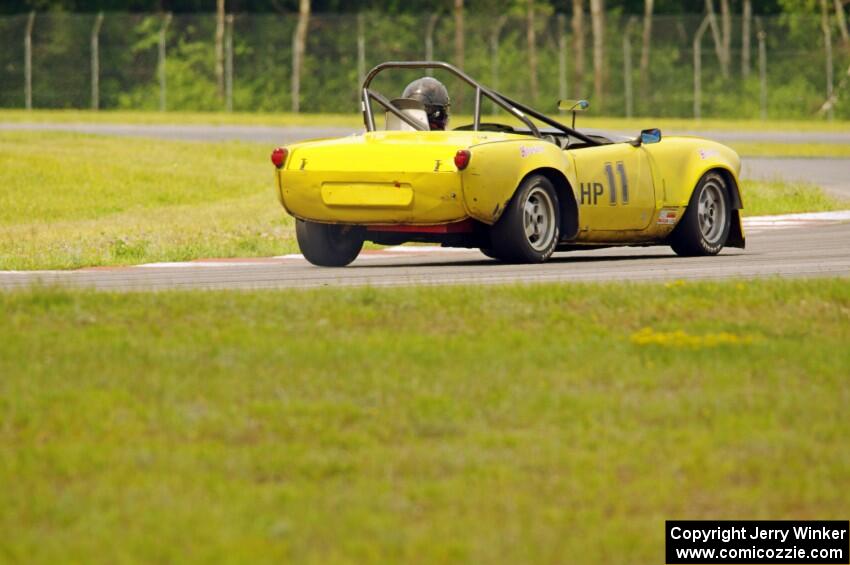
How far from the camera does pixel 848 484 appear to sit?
5773mm

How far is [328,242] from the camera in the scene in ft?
43.8

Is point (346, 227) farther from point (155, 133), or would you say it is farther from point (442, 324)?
point (155, 133)

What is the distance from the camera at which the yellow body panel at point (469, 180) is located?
474 inches

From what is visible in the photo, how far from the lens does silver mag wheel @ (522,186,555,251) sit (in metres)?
12.5

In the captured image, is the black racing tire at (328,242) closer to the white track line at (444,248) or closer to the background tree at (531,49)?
the white track line at (444,248)

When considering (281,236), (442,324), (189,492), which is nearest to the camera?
(189,492)

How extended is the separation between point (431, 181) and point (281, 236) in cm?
565

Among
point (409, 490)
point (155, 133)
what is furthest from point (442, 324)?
point (155, 133)

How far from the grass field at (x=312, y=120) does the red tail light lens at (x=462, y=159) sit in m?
29.7

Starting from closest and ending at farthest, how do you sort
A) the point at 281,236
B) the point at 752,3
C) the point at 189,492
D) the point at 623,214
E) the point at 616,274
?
the point at 189,492, the point at 616,274, the point at 623,214, the point at 281,236, the point at 752,3

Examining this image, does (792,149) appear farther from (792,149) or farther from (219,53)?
(219,53)

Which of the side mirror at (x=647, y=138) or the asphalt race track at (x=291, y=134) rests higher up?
the side mirror at (x=647, y=138)

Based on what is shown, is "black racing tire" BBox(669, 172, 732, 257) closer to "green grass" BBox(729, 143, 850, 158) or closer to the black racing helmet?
the black racing helmet

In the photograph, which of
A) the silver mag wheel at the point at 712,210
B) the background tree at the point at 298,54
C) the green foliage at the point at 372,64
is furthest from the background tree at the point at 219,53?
the silver mag wheel at the point at 712,210
